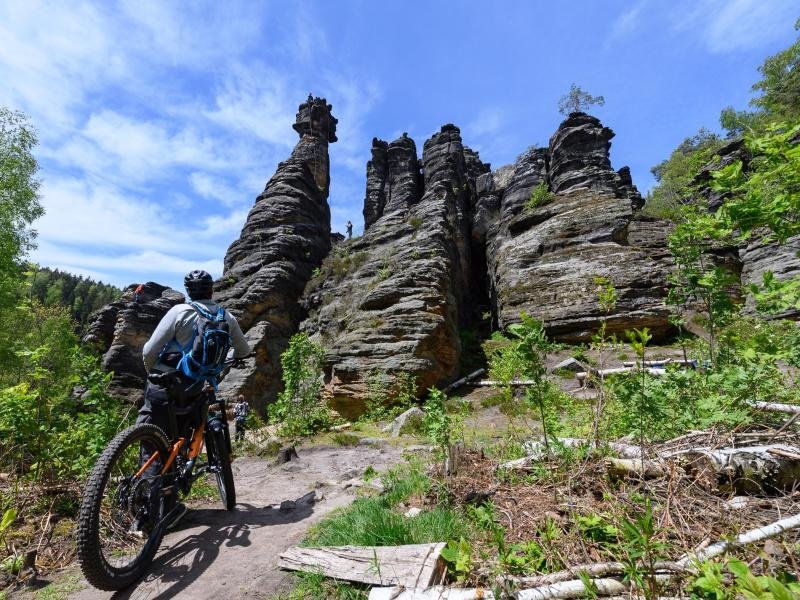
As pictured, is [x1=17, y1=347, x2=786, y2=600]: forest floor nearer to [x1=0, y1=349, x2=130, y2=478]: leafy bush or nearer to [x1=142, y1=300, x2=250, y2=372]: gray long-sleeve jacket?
[x1=0, y1=349, x2=130, y2=478]: leafy bush

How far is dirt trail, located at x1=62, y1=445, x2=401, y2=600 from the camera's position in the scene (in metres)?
2.82

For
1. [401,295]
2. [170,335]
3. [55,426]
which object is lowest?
[55,426]

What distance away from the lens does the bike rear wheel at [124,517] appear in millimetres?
2613

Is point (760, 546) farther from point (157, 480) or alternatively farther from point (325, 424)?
point (325, 424)

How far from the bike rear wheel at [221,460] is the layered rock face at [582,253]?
11293mm

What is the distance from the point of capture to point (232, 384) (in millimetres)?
21359

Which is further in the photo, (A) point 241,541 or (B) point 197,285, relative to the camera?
(B) point 197,285

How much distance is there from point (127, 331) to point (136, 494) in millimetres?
32709

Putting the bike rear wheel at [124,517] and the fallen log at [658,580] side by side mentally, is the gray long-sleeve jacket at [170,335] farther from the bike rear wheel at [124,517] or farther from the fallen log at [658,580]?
the fallen log at [658,580]

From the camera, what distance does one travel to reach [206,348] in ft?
12.8

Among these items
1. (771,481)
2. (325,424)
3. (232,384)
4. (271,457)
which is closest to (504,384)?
(771,481)

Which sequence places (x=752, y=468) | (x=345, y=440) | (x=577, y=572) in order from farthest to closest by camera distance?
(x=345, y=440) → (x=752, y=468) → (x=577, y=572)

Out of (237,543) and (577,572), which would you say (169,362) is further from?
(577,572)

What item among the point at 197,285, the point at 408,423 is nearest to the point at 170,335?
the point at 197,285
